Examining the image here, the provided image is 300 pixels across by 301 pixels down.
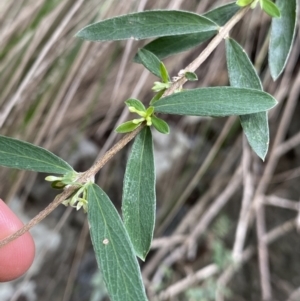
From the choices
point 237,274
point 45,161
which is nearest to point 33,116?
point 45,161

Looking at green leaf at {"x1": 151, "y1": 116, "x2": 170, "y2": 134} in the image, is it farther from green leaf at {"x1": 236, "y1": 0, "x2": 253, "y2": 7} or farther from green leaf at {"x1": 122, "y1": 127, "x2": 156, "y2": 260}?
green leaf at {"x1": 236, "y1": 0, "x2": 253, "y2": 7}

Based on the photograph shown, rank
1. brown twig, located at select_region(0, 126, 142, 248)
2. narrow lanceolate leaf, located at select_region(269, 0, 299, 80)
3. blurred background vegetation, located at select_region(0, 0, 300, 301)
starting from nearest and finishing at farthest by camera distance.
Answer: brown twig, located at select_region(0, 126, 142, 248), narrow lanceolate leaf, located at select_region(269, 0, 299, 80), blurred background vegetation, located at select_region(0, 0, 300, 301)

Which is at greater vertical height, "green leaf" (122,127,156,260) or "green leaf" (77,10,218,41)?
"green leaf" (77,10,218,41)

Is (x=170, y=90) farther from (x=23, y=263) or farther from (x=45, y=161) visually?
(x=23, y=263)

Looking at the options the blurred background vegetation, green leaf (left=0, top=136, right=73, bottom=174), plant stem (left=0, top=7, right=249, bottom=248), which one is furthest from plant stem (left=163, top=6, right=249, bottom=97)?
the blurred background vegetation

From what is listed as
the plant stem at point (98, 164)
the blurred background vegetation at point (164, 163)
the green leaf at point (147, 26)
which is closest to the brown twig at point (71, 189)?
the plant stem at point (98, 164)

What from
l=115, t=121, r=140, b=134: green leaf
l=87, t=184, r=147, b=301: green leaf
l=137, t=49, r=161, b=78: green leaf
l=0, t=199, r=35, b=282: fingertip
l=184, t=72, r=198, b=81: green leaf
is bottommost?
l=0, t=199, r=35, b=282: fingertip
